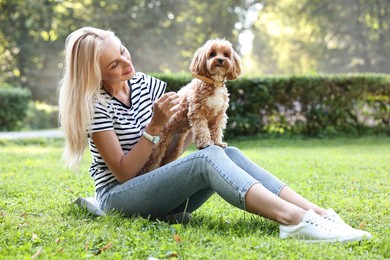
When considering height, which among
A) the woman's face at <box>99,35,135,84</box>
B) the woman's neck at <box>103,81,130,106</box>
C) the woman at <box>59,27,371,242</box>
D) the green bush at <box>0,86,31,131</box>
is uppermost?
the woman's face at <box>99,35,135,84</box>

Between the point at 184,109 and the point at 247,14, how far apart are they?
103 ft

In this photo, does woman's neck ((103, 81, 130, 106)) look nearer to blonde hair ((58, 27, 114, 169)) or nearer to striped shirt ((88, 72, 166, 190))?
striped shirt ((88, 72, 166, 190))

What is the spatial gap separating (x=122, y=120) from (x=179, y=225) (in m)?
0.86

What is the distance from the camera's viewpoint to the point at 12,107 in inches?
701

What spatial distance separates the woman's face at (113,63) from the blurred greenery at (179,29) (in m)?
22.9

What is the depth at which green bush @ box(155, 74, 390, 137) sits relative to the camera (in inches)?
476

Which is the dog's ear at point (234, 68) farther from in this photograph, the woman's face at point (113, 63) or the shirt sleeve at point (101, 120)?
the shirt sleeve at point (101, 120)

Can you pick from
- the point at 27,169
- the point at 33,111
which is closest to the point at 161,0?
the point at 33,111

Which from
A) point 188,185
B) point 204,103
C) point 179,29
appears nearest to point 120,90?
point 204,103

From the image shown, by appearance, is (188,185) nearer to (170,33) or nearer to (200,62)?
(200,62)

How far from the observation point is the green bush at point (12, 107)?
17516 millimetres

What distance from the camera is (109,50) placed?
3512mm

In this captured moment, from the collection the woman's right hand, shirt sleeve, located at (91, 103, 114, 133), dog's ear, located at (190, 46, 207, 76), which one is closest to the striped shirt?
shirt sleeve, located at (91, 103, 114, 133)

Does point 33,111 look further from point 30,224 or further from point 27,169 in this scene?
point 30,224
